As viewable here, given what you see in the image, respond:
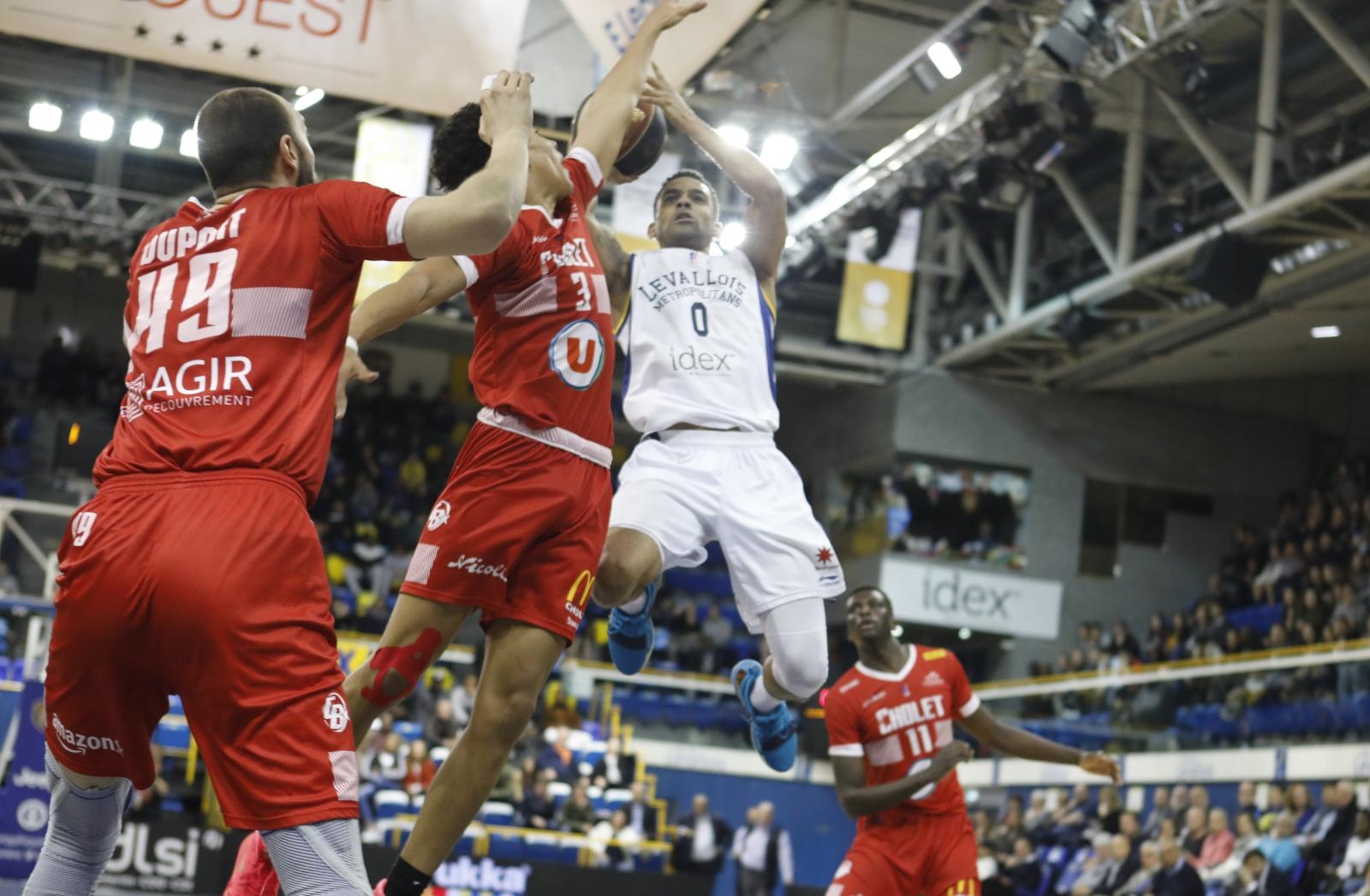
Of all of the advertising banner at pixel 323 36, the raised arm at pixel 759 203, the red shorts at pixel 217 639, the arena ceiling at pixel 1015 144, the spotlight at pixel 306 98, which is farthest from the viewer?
the spotlight at pixel 306 98

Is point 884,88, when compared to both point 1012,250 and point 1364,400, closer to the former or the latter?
point 1012,250

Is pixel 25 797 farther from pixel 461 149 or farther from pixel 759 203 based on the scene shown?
pixel 461 149

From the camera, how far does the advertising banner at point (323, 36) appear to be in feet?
23.0

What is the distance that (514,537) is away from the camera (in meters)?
4.41

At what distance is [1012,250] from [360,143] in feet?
45.3

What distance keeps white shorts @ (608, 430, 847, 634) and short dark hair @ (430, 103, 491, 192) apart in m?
1.45

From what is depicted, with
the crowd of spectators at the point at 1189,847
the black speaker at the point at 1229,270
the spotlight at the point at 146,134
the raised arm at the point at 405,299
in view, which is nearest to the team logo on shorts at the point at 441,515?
the raised arm at the point at 405,299

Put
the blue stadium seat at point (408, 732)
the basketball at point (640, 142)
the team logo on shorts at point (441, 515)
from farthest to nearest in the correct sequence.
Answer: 1. the blue stadium seat at point (408, 732)
2. the basketball at point (640, 142)
3. the team logo on shorts at point (441, 515)

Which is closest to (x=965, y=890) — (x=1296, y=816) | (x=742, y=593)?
(x=742, y=593)

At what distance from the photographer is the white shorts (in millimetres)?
5457

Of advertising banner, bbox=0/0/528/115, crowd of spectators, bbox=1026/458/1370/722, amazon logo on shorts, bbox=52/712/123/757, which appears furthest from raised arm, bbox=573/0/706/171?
crowd of spectators, bbox=1026/458/1370/722

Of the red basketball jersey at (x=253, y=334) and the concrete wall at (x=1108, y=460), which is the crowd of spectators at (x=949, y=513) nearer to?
the concrete wall at (x=1108, y=460)

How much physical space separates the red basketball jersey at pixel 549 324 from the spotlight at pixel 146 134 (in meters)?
15.4

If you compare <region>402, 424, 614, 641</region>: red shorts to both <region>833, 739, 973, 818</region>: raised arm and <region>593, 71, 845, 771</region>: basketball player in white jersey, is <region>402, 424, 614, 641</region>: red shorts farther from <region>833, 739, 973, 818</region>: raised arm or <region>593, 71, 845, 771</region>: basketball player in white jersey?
<region>833, 739, 973, 818</region>: raised arm
